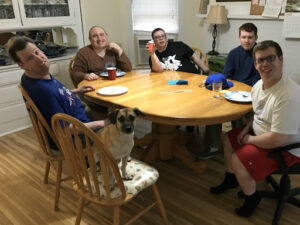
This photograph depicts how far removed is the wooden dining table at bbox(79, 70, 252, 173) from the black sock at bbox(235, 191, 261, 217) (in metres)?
0.51

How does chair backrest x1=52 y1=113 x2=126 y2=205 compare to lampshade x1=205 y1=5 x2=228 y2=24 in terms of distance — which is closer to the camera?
chair backrest x1=52 y1=113 x2=126 y2=205

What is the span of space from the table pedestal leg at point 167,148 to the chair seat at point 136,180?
75cm

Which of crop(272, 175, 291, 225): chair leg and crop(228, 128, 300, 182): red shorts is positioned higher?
crop(228, 128, 300, 182): red shorts

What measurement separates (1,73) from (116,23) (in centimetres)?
194

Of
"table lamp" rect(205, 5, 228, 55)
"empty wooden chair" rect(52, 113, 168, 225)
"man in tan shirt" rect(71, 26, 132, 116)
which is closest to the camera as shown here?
"empty wooden chair" rect(52, 113, 168, 225)

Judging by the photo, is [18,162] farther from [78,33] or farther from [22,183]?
[78,33]

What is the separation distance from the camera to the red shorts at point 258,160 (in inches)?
59.1

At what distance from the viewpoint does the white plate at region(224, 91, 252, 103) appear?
1686 millimetres

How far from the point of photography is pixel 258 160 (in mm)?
1534

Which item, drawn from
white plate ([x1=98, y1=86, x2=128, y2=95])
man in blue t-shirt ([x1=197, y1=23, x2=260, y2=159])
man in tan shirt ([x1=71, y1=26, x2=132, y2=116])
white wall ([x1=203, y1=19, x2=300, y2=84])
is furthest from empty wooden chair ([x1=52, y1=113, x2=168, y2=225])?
white wall ([x1=203, y1=19, x2=300, y2=84])

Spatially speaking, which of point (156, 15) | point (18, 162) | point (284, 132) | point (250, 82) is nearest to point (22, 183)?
point (18, 162)

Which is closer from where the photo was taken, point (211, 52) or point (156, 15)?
point (211, 52)

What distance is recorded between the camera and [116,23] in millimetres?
4227

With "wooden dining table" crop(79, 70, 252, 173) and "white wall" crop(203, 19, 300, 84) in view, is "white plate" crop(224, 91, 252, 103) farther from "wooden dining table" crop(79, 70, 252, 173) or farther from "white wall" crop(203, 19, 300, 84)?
"white wall" crop(203, 19, 300, 84)
